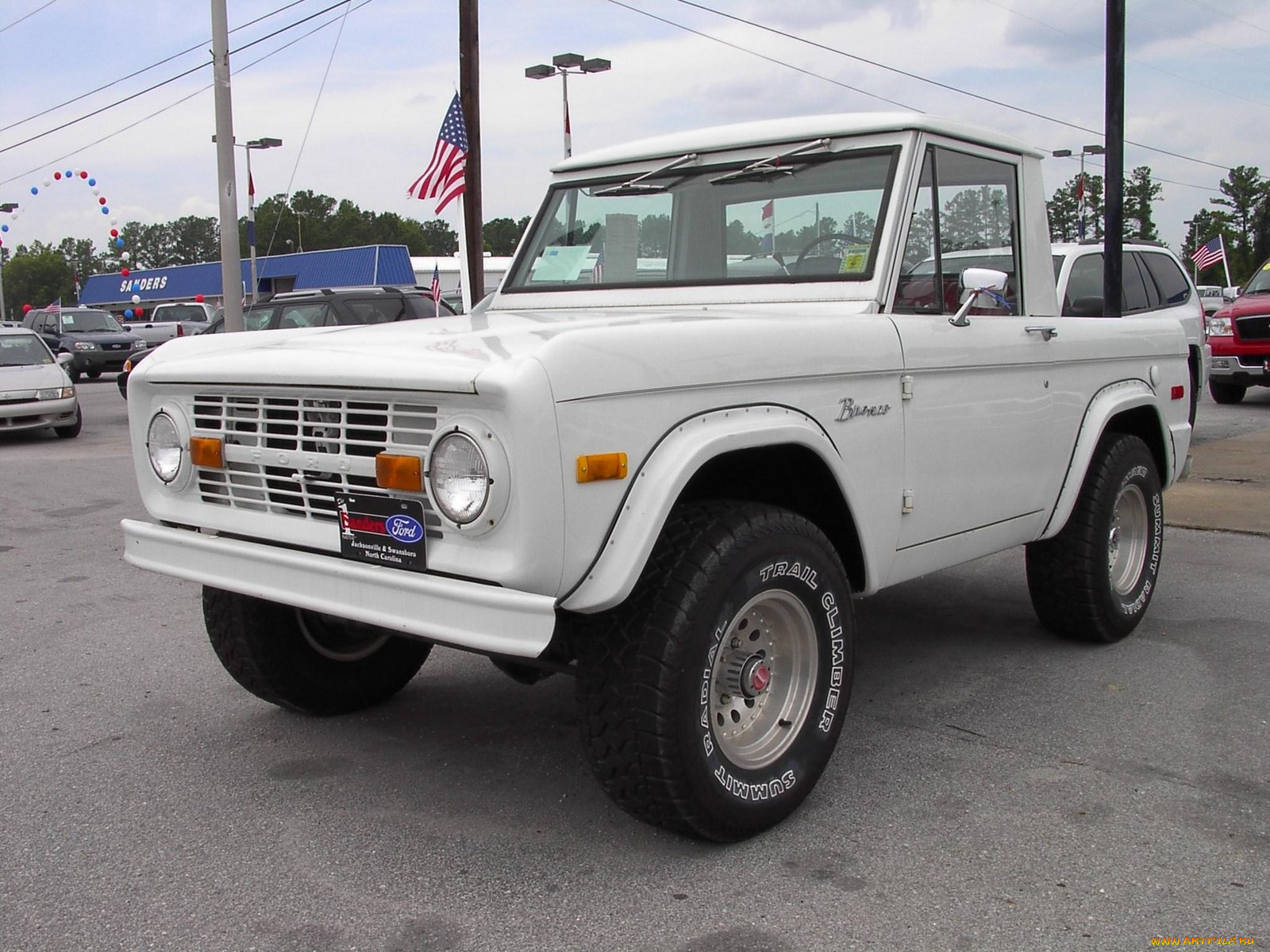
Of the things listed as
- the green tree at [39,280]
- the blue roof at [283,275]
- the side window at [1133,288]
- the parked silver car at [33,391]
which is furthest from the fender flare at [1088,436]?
the green tree at [39,280]

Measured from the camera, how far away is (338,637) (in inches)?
164

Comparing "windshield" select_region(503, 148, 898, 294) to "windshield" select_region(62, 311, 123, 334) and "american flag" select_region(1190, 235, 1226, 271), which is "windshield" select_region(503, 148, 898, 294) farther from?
"american flag" select_region(1190, 235, 1226, 271)

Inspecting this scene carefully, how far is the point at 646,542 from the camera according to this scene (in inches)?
110

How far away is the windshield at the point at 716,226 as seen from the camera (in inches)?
157

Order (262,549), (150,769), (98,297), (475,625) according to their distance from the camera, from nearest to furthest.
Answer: (475,625) → (262,549) → (150,769) → (98,297)

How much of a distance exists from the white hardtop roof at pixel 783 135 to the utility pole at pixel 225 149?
11921 mm

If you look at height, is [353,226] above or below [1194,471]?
above

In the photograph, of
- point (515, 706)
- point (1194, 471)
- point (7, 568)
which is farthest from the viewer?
point (1194, 471)

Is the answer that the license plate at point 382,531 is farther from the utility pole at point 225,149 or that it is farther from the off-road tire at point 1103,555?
the utility pole at point 225,149

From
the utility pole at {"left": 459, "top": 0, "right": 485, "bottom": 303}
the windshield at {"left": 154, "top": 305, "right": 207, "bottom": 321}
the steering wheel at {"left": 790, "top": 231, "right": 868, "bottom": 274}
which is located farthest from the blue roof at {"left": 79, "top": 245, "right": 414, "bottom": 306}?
the steering wheel at {"left": 790, "top": 231, "right": 868, "bottom": 274}

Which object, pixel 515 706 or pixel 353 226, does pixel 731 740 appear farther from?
pixel 353 226

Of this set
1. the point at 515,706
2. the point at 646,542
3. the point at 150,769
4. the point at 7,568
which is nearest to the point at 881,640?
the point at 515,706

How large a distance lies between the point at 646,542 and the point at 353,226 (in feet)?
355

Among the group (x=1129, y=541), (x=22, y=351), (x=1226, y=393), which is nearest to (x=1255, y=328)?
(x=1226, y=393)
